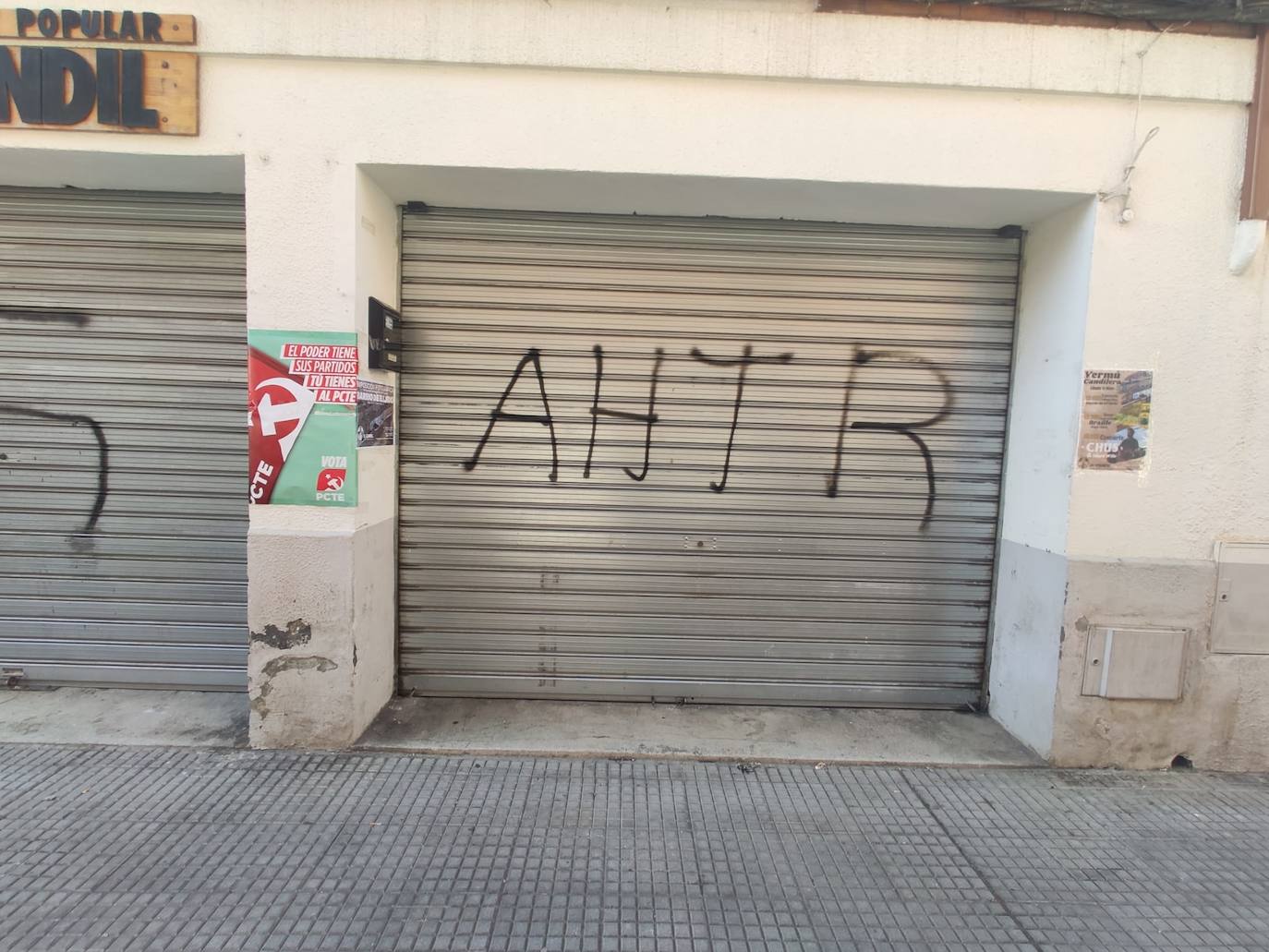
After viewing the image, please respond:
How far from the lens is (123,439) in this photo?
4.10m

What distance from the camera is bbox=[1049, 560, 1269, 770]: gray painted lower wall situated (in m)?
3.49

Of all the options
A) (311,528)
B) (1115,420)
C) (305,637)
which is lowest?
(305,637)

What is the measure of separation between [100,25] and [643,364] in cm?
332

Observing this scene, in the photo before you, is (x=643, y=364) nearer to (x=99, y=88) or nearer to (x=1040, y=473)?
(x=1040, y=473)

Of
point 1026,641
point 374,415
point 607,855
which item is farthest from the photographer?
point 1026,641

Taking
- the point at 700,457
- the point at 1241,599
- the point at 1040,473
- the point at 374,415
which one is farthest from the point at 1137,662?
the point at 374,415

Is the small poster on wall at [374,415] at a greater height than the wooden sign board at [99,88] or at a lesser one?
lesser

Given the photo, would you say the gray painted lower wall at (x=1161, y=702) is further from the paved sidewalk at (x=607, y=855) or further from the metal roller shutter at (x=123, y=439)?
the metal roller shutter at (x=123, y=439)

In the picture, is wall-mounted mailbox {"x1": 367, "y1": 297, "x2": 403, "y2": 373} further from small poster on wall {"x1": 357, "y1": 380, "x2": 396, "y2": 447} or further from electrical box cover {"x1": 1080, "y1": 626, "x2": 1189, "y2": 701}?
electrical box cover {"x1": 1080, "y1": 626, "x2": 1189, "y2": 701}

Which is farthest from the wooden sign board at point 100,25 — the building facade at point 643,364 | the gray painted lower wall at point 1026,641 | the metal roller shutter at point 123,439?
the gray painted lower wall at point 1026,641

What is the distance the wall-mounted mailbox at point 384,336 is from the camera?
3.64m

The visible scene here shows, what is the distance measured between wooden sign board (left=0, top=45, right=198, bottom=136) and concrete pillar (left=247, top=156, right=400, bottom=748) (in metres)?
0.49

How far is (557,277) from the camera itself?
405cm

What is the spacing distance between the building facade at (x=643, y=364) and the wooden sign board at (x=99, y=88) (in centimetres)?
2
